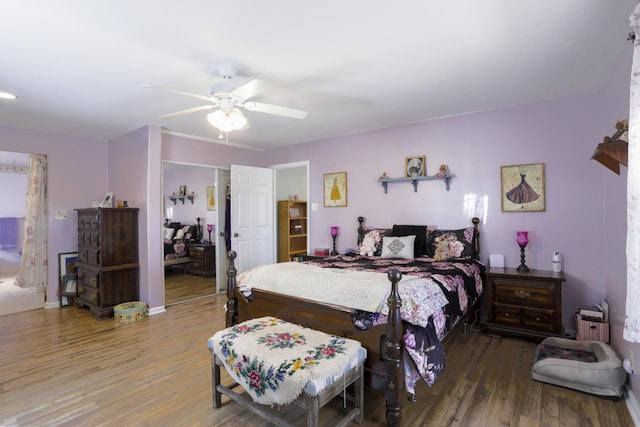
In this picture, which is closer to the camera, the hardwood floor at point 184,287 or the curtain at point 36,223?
the curtain at point 36,223

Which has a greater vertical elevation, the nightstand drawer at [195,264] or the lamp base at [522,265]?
the lamp base at [522,265]

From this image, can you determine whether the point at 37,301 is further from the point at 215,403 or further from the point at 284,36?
the point at 284,36

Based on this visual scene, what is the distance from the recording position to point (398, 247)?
3.65m

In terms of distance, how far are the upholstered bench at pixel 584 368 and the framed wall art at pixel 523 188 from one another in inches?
54.4

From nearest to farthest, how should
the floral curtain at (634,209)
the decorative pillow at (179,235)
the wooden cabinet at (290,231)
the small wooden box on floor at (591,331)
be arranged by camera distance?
the floral curtain at (634,209) → the small wooden box on floor at (591,331) → the wooden cabinet at (290,231) → the decorative pillow at (179,235)

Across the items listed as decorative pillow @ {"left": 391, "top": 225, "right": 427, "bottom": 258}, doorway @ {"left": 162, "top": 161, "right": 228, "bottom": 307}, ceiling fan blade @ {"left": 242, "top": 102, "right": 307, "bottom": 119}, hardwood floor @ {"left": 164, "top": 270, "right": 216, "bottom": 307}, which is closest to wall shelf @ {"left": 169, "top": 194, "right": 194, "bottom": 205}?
doorway @ {"left": 162, "top": 161, "right": 228, "bottom": 307}

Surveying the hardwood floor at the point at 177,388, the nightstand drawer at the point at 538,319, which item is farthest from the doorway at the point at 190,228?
the nightstand drawer at the point at 538,319

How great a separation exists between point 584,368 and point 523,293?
3.08 feet

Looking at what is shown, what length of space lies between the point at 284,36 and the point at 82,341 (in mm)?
3449

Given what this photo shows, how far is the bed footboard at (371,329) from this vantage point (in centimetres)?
183

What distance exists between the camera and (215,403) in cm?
210

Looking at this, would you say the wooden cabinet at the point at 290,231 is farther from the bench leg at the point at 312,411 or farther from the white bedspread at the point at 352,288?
the bench leg at the point at 312,411

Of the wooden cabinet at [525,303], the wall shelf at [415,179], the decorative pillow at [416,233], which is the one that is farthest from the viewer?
the wall shelf at [415,179]

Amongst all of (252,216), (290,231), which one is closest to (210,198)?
(252,216)
